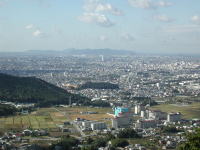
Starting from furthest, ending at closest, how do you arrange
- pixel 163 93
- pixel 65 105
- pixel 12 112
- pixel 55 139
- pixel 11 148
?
pixel 163 93, pixel 65 105, pixel 12 112, pixel 55 139, pixel 11 148

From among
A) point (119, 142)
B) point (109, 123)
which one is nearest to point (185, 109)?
point (109, 123)

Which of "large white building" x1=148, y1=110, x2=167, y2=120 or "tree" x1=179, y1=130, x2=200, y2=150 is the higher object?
"tree" x1=179, y1=130, x2=200, y2=150

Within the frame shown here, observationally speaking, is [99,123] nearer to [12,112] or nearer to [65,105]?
[12,112]

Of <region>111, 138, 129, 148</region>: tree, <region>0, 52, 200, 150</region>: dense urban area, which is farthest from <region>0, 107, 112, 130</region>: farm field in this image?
<region>111, 138, 129, 148</region>: tree

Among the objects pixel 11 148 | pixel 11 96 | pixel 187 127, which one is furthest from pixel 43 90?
pixel 11 148

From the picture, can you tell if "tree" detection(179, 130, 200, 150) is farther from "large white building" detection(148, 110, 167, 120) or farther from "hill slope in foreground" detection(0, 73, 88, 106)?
"hill slope in foreground" detection(0, 73, 88, 106)

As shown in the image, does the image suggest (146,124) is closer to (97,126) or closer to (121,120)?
(121,120)

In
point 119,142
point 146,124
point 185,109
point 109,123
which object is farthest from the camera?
point 185,109
